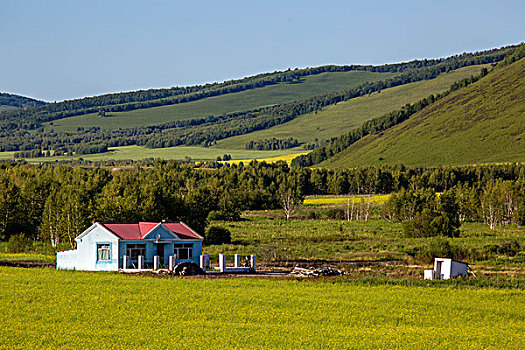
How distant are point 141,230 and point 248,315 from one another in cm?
2851

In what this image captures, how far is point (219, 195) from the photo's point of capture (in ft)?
464

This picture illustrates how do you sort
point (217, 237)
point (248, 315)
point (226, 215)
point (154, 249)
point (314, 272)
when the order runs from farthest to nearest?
point (226, 215)
point (217, 237)
point (154, 249)
point (314, 272)
point (248, 315)

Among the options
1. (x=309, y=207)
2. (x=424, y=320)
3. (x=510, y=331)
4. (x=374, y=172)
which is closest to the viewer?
(x=510, y=331)

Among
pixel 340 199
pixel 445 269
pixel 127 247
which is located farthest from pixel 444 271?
pixel 340 199

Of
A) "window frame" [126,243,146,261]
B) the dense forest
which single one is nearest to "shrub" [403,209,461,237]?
the dense forest

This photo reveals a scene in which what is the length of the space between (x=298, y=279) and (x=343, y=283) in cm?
333

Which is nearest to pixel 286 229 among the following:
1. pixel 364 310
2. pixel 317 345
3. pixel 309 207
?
pixel 309 207

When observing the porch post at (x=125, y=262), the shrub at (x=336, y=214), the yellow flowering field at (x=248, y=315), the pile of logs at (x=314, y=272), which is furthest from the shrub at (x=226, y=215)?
the yellow flowering field at (x=248, y=315)

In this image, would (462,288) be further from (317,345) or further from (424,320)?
(317,345)

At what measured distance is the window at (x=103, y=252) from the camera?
183ft

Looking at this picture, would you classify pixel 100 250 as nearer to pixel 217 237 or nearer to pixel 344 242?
pixel 217 237

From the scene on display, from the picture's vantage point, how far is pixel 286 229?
348 ft

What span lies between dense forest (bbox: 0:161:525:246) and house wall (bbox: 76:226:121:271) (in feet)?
80.0

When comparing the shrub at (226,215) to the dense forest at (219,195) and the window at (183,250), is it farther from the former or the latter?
the window at (183,250)
